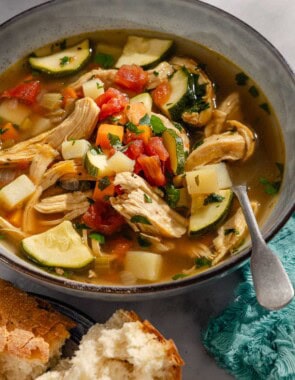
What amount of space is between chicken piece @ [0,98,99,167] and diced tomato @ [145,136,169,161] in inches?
14.6

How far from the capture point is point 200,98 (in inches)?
162

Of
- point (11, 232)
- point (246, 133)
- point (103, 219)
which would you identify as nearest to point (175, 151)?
point (246, 133)

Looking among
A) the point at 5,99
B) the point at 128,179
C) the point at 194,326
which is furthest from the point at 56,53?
the point at 194,326

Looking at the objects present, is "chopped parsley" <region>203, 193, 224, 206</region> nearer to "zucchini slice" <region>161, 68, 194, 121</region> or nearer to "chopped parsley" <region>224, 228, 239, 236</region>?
"chopped parsley" <region>224, 228, 239, 236</region>

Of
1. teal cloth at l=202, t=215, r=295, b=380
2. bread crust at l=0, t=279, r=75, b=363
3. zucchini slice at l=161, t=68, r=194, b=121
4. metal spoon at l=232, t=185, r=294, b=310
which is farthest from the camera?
zucchini slice at l=161, t=68, r=194, b=121

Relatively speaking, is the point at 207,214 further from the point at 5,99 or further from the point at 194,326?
the point at 5,99

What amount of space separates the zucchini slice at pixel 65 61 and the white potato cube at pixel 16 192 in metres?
0.80

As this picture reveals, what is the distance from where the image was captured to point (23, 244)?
12.0 ft

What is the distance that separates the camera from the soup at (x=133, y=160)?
3660 millimetres

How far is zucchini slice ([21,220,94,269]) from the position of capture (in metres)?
3.60

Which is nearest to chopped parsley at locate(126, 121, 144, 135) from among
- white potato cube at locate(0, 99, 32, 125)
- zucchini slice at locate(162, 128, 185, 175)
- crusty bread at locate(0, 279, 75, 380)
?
zucchini slice at locate(162, 128, 185, 175)

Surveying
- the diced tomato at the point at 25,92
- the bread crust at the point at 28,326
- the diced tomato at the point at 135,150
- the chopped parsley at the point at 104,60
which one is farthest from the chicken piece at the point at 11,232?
the chopped parsley at the point at 104,60

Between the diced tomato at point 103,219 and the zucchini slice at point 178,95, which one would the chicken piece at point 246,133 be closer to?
Result: the zucchini slice at point 178,95

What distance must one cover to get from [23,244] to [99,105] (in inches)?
36.7
